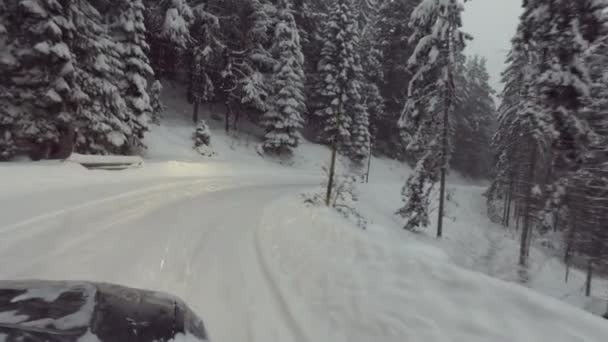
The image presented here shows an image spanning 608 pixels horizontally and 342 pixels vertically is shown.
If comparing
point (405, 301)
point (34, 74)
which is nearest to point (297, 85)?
point (34, 74)

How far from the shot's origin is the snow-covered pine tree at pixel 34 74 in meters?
11.2

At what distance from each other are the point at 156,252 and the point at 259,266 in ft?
5.42

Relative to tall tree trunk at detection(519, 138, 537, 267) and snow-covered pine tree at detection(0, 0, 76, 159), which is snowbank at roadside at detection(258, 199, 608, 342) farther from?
tall tree trunk at detection(519, 138, 537, 267)

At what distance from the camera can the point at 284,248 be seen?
5977mm

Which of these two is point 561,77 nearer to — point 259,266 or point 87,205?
point 259,266

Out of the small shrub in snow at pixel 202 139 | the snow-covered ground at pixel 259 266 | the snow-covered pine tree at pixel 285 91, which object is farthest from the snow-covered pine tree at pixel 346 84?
the snow-covered ground at pixel 259 266

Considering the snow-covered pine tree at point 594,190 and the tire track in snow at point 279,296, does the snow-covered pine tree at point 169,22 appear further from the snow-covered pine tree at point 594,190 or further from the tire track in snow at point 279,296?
the snow-covered pine tree at point 594,190

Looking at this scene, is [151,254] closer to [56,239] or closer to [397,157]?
[56,239]

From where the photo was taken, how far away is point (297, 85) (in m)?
27.0

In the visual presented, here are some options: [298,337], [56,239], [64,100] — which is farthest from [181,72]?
[298,337]

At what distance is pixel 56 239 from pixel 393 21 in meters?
39.9

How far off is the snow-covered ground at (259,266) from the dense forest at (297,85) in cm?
456

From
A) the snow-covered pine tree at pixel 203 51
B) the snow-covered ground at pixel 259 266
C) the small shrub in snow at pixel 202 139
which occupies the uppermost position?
the snow-covered pine tree at pixel 203 51

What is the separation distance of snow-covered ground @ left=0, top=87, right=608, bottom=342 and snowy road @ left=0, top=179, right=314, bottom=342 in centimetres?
2
